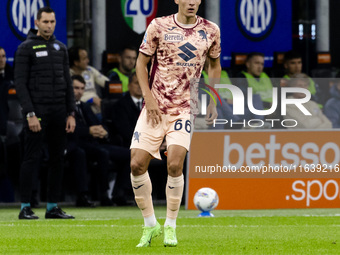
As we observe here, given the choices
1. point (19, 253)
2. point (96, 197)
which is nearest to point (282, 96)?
point (96, 197)

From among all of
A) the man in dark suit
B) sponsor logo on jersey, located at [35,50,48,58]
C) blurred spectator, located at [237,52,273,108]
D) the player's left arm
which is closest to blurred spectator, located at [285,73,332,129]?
blurred spectator, located at [237,52,273,108]

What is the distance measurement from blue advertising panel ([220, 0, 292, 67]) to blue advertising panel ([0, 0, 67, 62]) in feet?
8.42

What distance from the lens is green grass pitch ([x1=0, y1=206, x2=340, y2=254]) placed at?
7.38m

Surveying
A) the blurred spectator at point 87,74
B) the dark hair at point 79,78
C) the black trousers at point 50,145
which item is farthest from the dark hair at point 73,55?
the black trousers at point 50,145

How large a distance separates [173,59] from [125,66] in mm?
6491

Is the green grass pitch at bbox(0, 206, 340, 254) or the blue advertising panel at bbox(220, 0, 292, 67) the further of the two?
the blue advertising panel at bbox(220, 0, 292, 67)

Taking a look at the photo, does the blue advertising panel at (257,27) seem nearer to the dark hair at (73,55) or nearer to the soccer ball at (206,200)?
the dark hair at (73,55)

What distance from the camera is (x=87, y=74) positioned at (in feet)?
45.1

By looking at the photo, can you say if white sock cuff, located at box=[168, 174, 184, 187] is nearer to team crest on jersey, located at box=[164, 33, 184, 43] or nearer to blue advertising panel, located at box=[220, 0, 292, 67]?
team crest on jersey, located at box=[164, 33, 184, 43]

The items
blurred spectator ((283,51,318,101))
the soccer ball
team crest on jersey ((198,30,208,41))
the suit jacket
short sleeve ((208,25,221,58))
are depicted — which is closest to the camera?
team crest on jersey ((198,30,208,41))

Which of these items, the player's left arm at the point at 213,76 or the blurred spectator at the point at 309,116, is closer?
the player's left arm at the point at 213,76

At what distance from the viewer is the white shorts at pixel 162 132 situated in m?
7.60

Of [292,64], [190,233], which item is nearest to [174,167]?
[190,233]

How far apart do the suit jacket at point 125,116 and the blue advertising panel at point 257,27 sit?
7.56 feet
